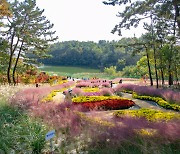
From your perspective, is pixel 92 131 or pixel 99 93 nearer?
pixel 92 131

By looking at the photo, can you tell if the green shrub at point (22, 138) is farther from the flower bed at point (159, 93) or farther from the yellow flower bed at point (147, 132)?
the flower bed at point (159, 93)

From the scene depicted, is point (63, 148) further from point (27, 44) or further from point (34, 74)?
point (34, 74)

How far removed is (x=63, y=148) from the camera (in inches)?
240

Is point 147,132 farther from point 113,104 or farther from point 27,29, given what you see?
point 27,29

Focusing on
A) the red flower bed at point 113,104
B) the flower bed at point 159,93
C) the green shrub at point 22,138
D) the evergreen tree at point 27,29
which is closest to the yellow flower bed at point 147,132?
the green shrub at point 22,138

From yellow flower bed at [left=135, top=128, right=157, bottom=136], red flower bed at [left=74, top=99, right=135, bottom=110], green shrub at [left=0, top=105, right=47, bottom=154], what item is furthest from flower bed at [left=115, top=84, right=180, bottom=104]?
green shrub at [left=0, top=105, right=47, bottom=154]

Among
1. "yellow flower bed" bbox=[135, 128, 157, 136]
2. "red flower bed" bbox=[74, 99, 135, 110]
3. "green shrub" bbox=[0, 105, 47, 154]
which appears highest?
"yellow flower bed" bbox=[135, 128, 157, 136]

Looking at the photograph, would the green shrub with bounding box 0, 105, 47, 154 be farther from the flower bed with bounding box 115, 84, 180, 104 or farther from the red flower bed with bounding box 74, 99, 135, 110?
the flower bed with bounding box 115, 84, 180, 104

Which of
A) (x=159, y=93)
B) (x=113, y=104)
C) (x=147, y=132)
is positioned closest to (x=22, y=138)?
(x=147, y=132)

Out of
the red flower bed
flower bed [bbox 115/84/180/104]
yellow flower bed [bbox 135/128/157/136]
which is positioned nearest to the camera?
yellow flower bed [bbox 135/128/157/136]

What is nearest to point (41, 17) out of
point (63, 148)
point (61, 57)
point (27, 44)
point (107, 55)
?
point (27, 44)

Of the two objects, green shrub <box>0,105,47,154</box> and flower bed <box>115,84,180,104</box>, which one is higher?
green shrub <box>0,105,47,154</box>

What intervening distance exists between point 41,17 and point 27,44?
339 centimetres

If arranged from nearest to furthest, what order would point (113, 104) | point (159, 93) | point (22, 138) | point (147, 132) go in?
point (147, 132)
point (22, 138)
point (113, 104)
point (159, 93)
